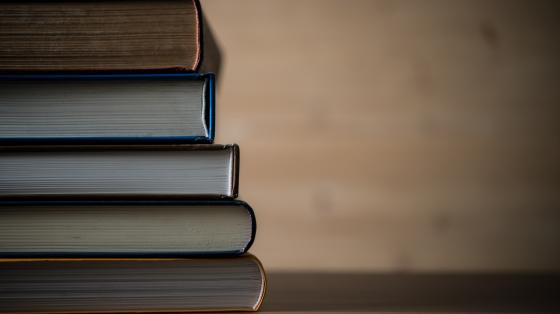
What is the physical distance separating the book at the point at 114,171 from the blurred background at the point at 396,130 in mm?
312

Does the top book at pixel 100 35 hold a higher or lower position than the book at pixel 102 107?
higher

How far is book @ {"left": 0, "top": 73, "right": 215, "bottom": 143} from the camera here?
503 mm

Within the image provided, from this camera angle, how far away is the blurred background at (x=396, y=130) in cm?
80

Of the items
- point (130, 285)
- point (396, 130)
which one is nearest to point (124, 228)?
point (130, 285)

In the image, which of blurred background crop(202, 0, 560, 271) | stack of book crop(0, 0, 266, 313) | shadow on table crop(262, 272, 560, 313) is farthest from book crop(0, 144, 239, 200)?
blurred background crop(202, 0, 560, 271)

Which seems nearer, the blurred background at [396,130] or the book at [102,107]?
the book at [102,107]

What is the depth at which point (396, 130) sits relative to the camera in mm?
816

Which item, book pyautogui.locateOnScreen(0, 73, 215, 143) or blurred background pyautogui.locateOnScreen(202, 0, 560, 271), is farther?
blurred background pyautogui.locateOnScreen(202, 0, 560, 271)

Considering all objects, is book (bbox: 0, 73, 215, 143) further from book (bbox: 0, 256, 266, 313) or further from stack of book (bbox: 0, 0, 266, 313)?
book (bbox: 0, 256, 266, 313)

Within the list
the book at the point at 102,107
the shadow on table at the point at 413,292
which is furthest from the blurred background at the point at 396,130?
the book at the point at 102,107

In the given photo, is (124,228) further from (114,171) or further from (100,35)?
(100,35)

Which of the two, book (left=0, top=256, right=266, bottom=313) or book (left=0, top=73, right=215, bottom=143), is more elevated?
book (left=0, top=73, right=215, bottom=143)

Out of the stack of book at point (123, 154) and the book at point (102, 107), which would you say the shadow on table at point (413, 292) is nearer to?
the stack of book at point (123, 154)

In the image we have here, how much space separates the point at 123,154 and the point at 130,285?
0.44 ft
